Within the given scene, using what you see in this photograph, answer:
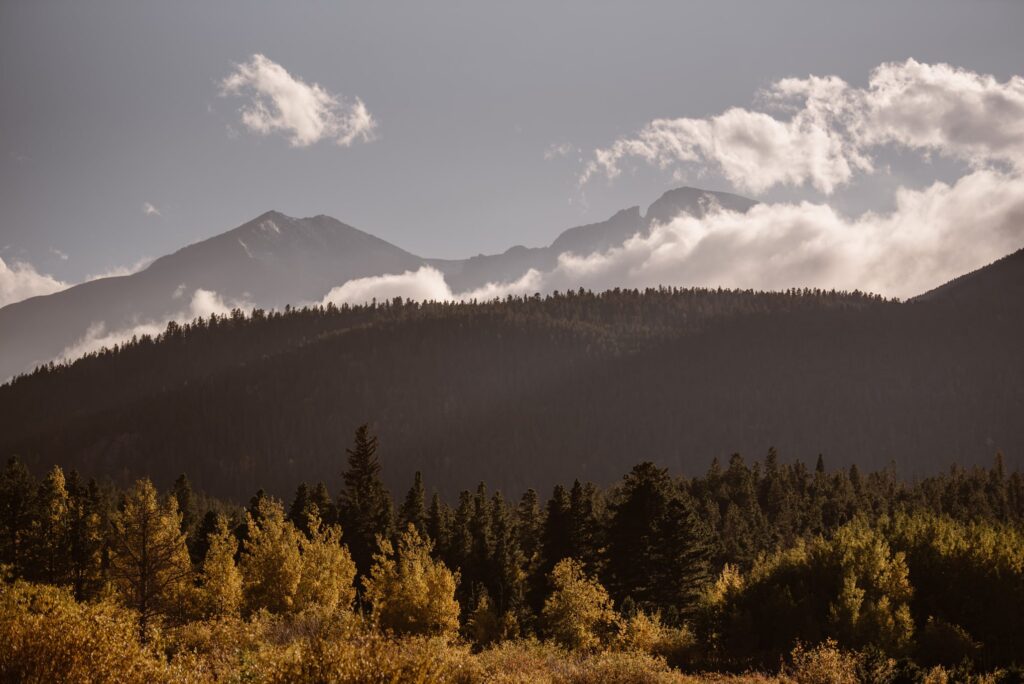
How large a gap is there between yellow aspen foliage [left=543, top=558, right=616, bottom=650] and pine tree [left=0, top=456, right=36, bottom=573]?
4062 cm

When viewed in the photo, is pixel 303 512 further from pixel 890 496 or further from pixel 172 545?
pixel 890 496

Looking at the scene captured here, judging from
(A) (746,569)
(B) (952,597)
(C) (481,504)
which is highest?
(C) (481,504)

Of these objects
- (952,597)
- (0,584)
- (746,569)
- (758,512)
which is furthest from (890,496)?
(0,584)

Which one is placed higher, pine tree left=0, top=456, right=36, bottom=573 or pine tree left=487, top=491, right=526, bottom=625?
pine tree left=0, top=456, right=36, bottom=573

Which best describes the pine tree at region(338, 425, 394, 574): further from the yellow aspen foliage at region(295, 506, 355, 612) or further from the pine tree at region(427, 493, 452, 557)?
the yellow aspen foliage at region(295, 506, 355, 612)

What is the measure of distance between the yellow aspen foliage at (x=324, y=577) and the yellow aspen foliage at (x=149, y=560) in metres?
8.84

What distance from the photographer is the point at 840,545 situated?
63.4m

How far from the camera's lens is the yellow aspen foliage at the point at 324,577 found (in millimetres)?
59531

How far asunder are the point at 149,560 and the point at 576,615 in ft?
99.9

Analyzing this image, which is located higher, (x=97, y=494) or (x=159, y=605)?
(x=97, y=494)

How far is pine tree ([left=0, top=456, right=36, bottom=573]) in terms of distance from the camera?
60.6m

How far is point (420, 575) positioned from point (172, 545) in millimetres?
18203

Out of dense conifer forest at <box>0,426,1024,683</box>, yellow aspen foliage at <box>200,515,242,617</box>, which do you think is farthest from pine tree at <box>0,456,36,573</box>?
yellow aspen foliage at <box>200,515,242,617</box>

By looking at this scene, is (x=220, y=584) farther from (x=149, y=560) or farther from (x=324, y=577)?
(x=324, y=577)
